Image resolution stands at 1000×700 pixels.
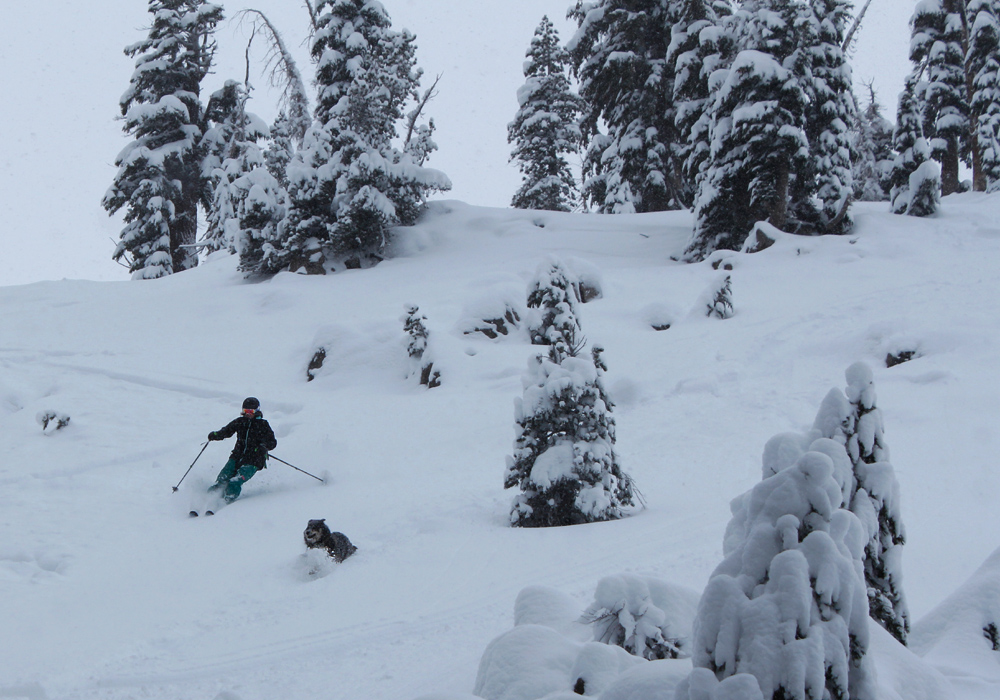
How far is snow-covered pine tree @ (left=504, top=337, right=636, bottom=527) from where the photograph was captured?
23.9 feet

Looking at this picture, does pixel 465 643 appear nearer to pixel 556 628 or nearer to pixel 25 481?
pixel 556 628

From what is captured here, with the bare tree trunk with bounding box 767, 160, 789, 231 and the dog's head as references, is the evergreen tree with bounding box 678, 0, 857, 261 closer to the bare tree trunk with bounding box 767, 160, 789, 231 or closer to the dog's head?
the bare tree trunk with bounding box 767, 160, 789, 231

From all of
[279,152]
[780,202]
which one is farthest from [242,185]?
[780,202]

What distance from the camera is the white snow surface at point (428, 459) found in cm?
475

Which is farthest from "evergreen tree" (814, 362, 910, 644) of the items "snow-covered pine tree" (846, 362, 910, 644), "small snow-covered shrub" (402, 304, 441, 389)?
"small snow-covered shrub" (402, 304, 441, 389)

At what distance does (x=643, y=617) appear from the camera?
3416 millimetres

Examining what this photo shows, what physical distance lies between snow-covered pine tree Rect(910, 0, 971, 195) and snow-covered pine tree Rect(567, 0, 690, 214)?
30.7ft

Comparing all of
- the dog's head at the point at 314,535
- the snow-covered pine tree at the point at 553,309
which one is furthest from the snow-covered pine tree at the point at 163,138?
the dog's head at the point at 314,535

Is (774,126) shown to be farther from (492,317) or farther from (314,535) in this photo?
(314,535)

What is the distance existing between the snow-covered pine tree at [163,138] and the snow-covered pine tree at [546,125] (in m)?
12.7

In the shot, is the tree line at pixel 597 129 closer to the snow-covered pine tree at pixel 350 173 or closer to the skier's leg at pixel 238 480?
the snow-covered pine tree at pixel 350 173

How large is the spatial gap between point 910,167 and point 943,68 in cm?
749

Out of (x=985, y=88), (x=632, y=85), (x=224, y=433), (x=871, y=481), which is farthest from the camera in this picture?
(x=985, y=88)

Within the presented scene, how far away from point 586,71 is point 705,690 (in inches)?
961
